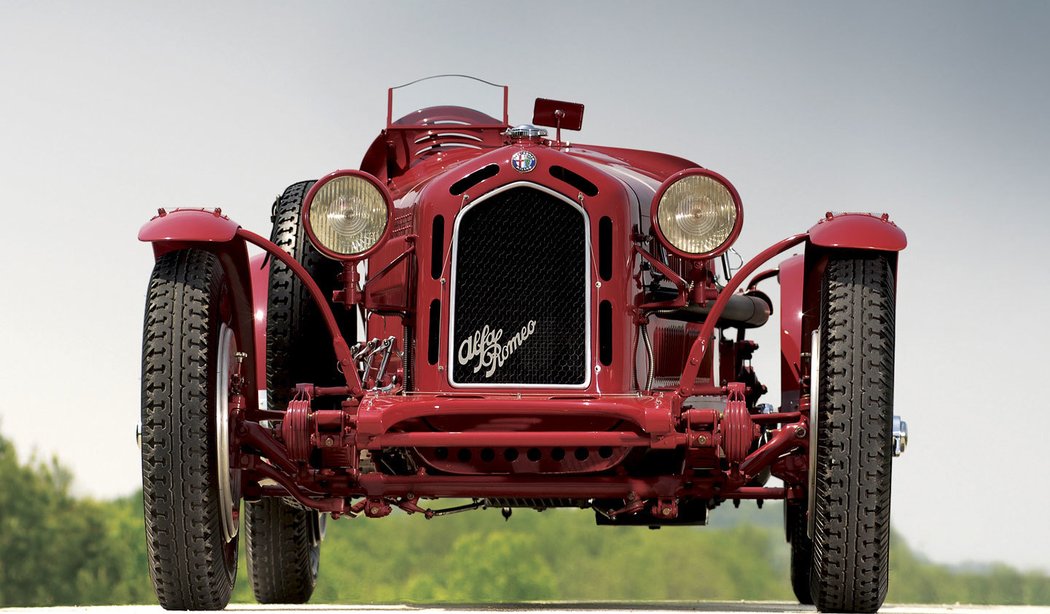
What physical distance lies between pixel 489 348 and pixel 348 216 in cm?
84

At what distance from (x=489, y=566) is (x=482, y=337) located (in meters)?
25.0

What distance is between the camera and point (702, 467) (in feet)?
22.2

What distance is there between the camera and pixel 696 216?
21.8 ft

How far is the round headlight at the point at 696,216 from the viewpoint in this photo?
661cm

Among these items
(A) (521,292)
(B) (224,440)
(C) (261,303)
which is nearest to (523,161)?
(A) (521,292)

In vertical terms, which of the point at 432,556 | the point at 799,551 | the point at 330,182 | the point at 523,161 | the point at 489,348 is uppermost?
the point at 523,161

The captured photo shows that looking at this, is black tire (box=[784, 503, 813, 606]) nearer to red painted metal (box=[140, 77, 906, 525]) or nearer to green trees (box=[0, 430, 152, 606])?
red painted metal (box=[140, 77, 906, 525])

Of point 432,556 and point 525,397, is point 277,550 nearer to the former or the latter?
point 525,397

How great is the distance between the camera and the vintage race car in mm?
6145

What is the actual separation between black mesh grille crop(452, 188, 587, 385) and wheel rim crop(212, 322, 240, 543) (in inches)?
38.4

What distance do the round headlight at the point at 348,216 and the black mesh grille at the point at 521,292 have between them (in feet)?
1.25

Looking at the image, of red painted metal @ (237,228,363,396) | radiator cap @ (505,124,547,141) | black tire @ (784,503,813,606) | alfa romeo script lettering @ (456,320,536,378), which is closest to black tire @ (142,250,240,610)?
red painted metal @ (237,228,363,396)

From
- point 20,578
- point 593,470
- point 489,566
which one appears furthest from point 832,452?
point 20,578

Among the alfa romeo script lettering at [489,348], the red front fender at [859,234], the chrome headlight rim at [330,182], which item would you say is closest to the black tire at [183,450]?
the chrome headlight rim at [330,182]
